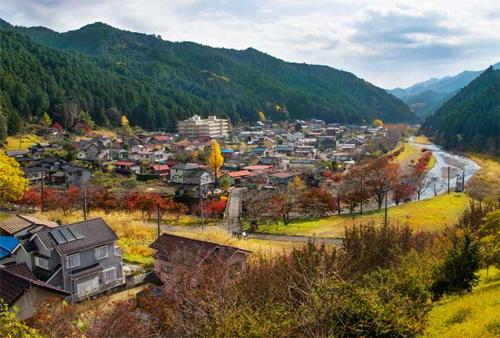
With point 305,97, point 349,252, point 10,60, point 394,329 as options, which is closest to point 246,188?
point 349,252

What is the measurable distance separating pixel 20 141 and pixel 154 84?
180ft

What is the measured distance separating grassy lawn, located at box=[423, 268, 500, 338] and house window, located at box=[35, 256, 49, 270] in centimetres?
1294

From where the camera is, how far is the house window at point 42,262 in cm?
1548

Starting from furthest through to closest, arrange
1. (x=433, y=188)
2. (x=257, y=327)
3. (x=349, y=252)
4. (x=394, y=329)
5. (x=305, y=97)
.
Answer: (x=305, y=97), (x=433, y=188), (x=349, y=252), (x=394, y=329), (x=257, y=327)

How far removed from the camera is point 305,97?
127000 mm

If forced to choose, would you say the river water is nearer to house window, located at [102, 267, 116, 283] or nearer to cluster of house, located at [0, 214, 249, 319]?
cluster of house, located at [0, 214, 249, 319]

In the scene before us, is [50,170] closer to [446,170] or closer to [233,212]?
[233,212]

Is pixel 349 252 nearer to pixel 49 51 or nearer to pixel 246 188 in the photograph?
pixel 246 188

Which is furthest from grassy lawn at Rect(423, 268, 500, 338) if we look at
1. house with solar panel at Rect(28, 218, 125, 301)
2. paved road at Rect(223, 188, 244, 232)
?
paved road at Rect(223, 188, 244, 232)

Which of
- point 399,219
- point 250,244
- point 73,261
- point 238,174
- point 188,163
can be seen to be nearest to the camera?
point 73,261

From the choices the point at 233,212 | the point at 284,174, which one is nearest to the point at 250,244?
the point at 233,212

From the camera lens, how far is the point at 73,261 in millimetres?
15469

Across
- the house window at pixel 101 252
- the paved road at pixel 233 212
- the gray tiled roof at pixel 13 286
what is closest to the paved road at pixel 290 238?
the paved road at pixel 233 212

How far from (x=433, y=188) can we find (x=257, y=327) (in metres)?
41.8
